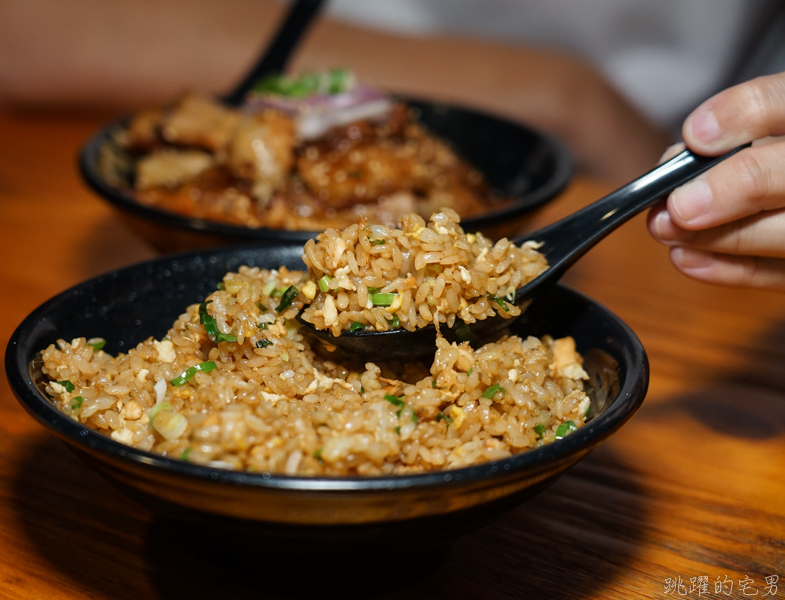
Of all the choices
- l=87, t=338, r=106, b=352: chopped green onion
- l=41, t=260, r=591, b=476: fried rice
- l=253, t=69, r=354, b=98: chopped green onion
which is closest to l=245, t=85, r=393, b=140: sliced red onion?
l=253, t=69, r=354, b=98: chopped green onion

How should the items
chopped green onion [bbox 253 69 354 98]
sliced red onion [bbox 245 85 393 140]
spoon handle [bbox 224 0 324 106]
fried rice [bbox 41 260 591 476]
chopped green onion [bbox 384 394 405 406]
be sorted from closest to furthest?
1. fried rice [bbox 41 260 591 476]
2. chopped green onion [bbox 384 394 405 406]
3. sliced red onion [bbox 245 85 393 140]
4. chopped green onion [bbox 253 69 354 98]
5. spoon handle [bbox 224 0 324 106]

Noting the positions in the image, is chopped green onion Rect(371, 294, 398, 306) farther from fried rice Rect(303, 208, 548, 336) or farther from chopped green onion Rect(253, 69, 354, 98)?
chopped green onion Rect(253, 69, 354, 98)

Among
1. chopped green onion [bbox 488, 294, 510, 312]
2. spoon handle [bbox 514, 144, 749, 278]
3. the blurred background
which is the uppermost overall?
spoon handle [bbox 514, 144, 749, 278]

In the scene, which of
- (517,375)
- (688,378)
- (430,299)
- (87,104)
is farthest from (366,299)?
(87,104)

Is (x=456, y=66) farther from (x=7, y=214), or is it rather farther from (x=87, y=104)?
(x=7, y=214)

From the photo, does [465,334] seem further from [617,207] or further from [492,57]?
[492,57]

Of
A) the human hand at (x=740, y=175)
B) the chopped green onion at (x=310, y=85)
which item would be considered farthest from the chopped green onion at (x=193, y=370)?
the chopped green onion at (x=310, y=85)
